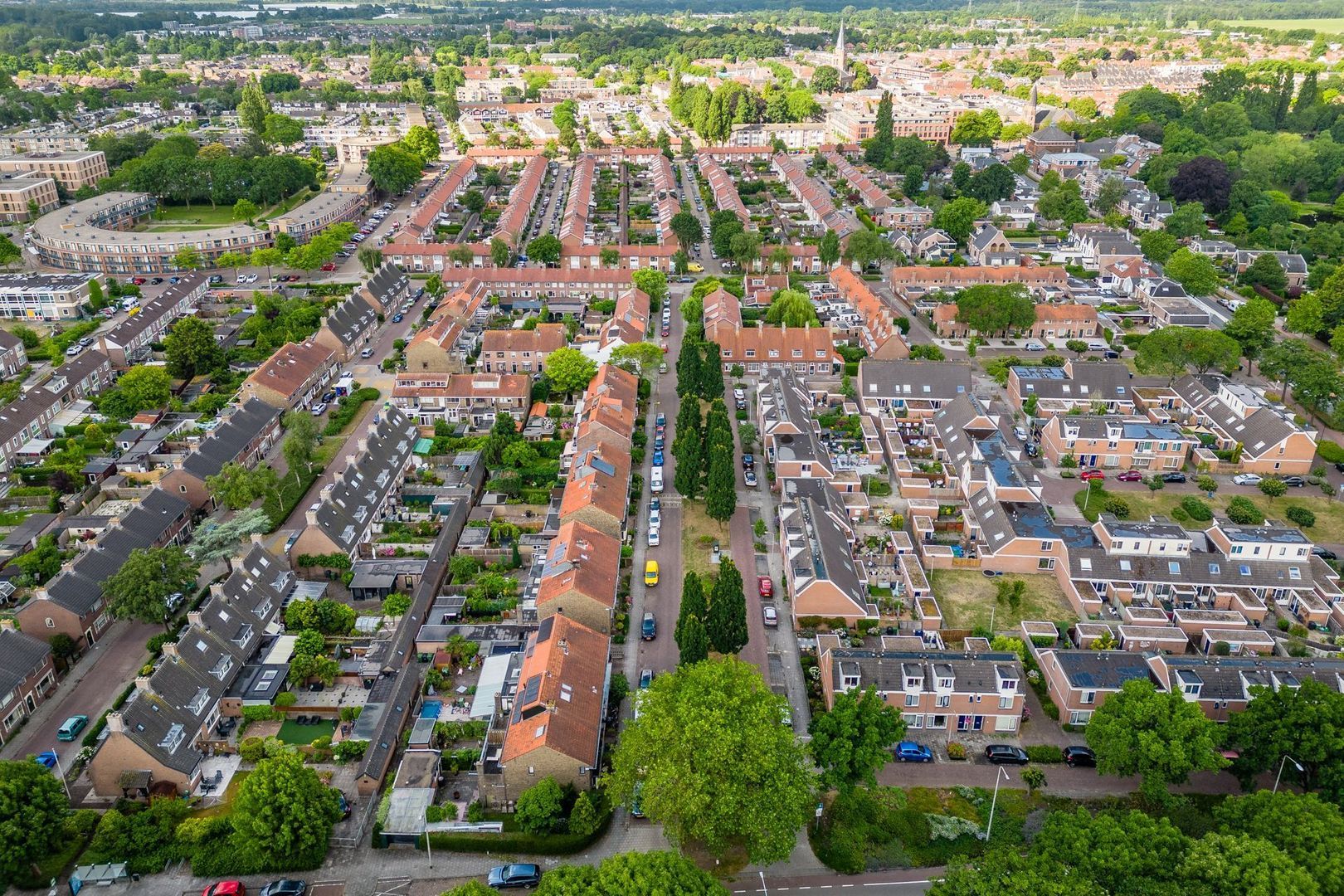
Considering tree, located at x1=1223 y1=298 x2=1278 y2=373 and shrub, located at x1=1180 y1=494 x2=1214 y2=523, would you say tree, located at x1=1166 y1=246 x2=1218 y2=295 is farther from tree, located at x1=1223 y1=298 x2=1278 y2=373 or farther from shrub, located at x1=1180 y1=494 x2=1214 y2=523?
shrub, located at x1=1180 y1=494 x2=1214 y2=523

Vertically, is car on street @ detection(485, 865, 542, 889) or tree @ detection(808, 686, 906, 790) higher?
tree @ detection(808, 686, 906, 790)

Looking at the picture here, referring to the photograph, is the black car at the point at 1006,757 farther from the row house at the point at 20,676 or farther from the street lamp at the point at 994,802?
the row house at the point at 20,676

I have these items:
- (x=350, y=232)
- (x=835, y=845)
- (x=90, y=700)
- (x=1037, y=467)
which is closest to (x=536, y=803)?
(x=835, y=845)

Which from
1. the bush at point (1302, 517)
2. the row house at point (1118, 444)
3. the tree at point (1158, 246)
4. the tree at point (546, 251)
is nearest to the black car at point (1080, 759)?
the bush at point (1302, 517)

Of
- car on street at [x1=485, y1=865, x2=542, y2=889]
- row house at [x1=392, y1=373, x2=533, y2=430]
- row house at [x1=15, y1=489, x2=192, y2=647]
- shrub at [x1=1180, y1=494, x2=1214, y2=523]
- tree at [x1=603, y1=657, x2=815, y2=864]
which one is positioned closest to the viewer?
tree at [x1=603, y1=657, x2=815, y2=864]

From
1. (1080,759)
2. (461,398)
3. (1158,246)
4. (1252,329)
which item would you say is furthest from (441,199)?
(1080,759)

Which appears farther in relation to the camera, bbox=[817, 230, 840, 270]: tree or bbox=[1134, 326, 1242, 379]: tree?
bbox=[817, 230, 840, 270]: tree

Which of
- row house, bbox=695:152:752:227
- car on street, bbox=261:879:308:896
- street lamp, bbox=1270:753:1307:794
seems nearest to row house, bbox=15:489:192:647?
car on street, bbox=261:879:308:896
